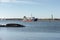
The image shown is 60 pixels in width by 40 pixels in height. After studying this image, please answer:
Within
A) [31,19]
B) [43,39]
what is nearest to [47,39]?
[43,39]

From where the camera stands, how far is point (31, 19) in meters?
142

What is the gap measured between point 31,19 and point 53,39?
10828cm

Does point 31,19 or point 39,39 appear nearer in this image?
point 39,39

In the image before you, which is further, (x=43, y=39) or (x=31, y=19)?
(x=31, y=19)

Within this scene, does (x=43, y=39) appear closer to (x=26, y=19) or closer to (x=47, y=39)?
(x=47, y=39)

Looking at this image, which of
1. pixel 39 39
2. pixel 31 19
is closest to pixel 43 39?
pixel 39 39

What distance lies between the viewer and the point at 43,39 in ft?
112

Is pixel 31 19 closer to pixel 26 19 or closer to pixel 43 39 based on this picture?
pixel 26 19

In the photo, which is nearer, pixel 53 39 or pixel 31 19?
pixel 53 39

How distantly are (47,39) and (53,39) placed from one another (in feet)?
3.15

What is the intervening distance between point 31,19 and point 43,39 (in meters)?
108

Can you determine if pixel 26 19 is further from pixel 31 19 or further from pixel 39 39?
pixel 39 39

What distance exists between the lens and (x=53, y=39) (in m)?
33.8

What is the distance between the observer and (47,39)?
3381 centimetres
